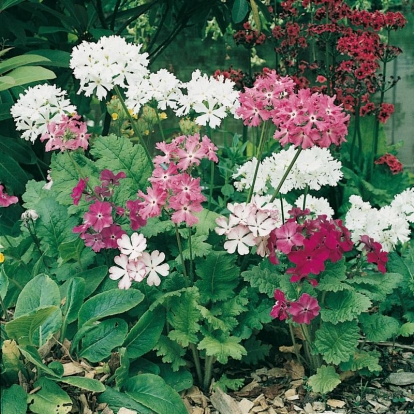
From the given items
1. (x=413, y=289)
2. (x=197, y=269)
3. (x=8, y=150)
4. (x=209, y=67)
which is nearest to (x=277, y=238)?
(x=197, y=269)

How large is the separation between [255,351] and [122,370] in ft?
1.76

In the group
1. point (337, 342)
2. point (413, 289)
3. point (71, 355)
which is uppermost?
point (413, 289)

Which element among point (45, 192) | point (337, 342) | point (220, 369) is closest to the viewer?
point (337, 342)

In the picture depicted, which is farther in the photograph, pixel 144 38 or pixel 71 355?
pixel 144 38

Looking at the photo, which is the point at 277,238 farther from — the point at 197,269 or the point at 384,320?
the point at 384,320

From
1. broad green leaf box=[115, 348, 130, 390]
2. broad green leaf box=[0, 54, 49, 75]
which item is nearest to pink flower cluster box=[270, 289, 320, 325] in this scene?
broad green leaf box=[115, 348, 130, 390]

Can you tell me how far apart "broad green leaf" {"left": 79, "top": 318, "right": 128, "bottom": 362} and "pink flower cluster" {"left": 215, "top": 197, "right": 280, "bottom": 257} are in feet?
1.50

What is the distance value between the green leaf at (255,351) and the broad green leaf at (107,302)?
463mm

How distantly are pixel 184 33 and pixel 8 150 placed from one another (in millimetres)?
2055

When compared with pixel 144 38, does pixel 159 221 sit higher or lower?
lower

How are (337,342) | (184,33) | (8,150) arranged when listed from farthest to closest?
(184,33) → (8,150) → (337,342)

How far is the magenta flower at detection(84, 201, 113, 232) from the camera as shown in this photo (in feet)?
7.40

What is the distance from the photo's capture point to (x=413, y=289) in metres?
2.56

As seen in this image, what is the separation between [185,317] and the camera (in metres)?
2.28
